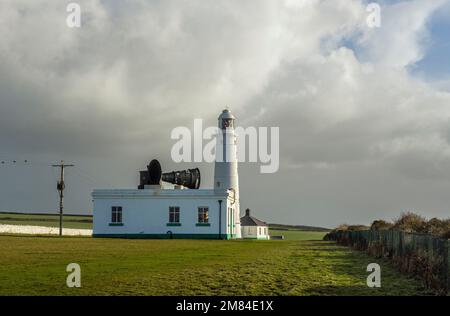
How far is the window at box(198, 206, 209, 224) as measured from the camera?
43.6 metres

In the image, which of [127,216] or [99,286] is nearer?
[99,286]

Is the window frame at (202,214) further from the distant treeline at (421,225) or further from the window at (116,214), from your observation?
the distant treeline at (421,225)

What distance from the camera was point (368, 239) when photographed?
24547mm

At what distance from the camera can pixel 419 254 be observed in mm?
13953

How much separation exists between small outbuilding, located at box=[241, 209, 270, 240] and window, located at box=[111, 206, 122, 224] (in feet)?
74.4

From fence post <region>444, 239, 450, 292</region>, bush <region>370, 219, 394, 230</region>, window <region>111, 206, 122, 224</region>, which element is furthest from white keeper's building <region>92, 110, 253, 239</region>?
fence post <region>444, 239, 450, 292</region>

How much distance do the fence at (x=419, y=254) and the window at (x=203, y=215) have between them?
74.4 feet

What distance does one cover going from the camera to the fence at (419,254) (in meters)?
11.5

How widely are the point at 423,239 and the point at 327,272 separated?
2.52 m

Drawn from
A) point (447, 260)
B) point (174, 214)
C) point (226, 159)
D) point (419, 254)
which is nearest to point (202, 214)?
point (174, 214)

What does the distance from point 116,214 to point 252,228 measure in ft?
81.7

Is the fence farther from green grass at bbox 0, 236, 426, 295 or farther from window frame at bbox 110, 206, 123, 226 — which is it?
window frame at bbox 110, 206, 123, 226
